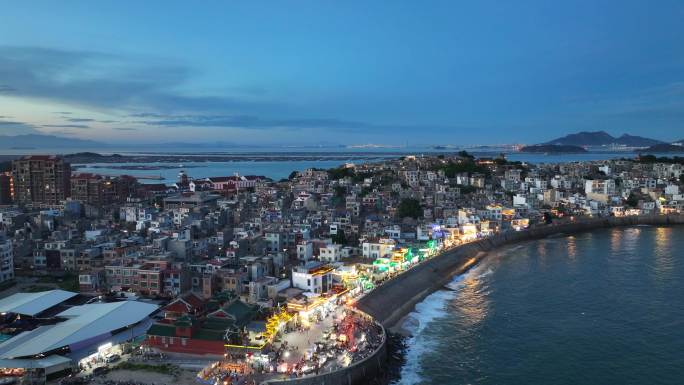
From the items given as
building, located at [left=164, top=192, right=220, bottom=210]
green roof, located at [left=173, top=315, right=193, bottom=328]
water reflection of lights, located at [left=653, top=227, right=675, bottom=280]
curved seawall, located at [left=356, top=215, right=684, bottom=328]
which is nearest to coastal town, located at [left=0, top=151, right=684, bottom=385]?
green roof, located at [left=173, top=315, right=193, bottom=328]

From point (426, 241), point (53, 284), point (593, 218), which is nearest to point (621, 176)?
point (593, 218)

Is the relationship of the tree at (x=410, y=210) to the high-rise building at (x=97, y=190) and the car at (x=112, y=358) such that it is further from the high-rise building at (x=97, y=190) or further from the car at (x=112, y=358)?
the car at (x=112, y=358)

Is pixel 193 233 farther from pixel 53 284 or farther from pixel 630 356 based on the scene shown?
pixel 630 356

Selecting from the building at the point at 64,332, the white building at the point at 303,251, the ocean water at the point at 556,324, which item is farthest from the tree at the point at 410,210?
the building at the point at 64,332

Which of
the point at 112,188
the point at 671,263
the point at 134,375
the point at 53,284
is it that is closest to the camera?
the point at 134,375

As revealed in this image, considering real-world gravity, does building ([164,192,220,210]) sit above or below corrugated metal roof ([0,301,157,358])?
above

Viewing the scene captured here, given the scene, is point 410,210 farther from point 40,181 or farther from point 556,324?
point 40,181

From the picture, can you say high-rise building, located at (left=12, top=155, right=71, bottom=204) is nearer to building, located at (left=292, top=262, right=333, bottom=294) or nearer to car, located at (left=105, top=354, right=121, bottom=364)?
building, located at (left=292, top=262, right=333, bottom=294)
